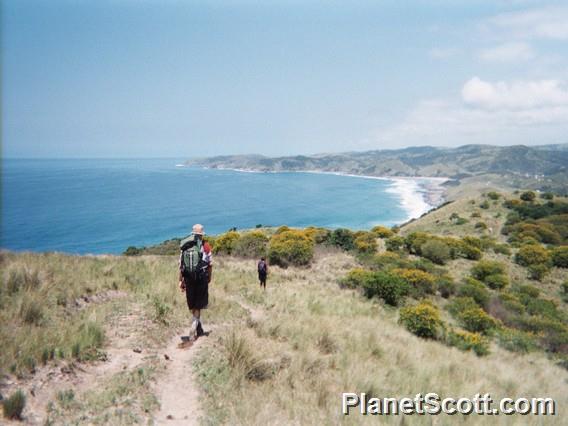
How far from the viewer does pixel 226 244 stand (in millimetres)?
26328

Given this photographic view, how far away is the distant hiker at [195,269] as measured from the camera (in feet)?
19.9

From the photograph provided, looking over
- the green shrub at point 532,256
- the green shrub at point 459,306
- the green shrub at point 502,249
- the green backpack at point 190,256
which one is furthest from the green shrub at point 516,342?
the green shrub at point 502,249

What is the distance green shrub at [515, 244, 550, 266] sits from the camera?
25.9 meters

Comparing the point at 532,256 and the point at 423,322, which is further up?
the point at 423,322

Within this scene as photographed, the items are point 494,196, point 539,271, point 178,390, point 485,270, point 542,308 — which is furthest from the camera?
point 494,196

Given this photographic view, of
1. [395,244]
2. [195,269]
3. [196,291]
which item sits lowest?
[395,244]

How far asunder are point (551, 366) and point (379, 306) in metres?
5.78

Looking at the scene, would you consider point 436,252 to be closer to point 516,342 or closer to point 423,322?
point 516,342

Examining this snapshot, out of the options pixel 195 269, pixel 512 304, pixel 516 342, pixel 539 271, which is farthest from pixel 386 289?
pixel 539 271

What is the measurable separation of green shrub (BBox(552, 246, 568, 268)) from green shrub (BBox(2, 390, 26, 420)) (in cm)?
3393

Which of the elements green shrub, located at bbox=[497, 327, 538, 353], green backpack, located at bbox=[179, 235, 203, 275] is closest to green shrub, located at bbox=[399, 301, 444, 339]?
green shrub, located at bbox=[497, 327, 538, 353]

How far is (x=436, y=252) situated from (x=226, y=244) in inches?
655

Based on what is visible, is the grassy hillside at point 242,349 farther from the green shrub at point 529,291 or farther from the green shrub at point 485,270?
the green shrub at point 485,270

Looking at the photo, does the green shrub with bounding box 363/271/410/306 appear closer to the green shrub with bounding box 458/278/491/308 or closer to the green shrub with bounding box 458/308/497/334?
the green shrub with bounding box 458/308/497/334
